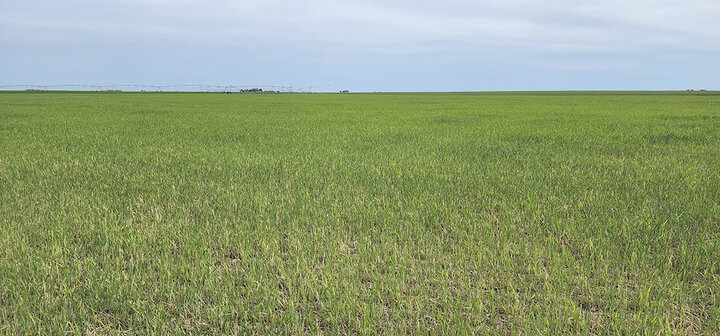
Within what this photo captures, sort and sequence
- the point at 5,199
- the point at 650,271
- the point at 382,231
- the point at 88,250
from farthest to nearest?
the point at 5,199, the point at 382,231, the point at 88,250, the point at 650,271

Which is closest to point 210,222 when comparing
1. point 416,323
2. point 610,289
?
point 416,323

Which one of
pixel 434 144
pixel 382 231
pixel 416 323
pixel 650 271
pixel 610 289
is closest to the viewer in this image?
pixel 416 323

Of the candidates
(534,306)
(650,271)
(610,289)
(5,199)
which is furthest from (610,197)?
(5,199)

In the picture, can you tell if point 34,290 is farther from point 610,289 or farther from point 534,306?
point 610,289

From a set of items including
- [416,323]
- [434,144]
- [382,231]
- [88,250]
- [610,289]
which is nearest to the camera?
[416,323]

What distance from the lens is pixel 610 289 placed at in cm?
279

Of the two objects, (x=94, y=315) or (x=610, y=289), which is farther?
(x=610, y=289)

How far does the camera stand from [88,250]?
11.6 feet

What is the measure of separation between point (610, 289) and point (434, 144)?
7543 millimetres

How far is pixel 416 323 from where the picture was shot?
2445mm

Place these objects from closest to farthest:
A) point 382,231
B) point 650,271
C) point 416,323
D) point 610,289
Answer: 1. point 416,323
2. point 610,289
3. point 650,271
4. point 382,231

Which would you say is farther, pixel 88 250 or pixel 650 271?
pixel 88 250

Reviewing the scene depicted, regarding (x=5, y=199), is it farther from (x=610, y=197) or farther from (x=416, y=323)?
(x=610, y=197)

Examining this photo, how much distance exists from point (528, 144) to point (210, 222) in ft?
26.8
